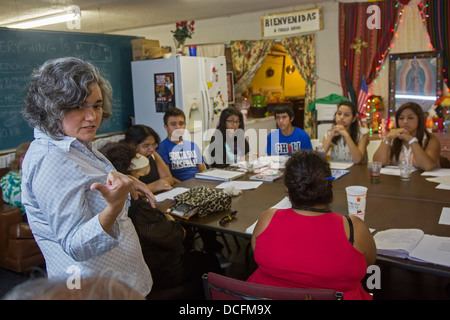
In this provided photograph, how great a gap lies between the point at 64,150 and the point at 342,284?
1.05 metres

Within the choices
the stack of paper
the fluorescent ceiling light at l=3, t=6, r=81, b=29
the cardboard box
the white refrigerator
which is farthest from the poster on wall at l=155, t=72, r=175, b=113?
the stack of paper

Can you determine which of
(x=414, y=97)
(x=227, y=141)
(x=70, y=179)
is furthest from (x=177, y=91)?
(x=70, y=179)

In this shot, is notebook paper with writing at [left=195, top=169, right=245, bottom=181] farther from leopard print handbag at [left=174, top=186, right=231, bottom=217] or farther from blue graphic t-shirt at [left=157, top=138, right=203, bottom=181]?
leopard print handbag at [left=174, top=186, right=231, bottom=217]

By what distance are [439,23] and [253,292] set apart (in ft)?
16.8

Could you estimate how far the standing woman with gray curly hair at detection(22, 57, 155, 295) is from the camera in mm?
1087

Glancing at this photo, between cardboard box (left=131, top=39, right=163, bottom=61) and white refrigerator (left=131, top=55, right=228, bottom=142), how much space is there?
0.12 m

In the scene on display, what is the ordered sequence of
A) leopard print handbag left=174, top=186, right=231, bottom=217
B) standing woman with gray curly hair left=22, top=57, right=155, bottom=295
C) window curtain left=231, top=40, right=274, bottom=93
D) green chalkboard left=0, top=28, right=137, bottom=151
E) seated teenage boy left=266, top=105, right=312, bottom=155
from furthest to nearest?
window curtain left=231, top=40, right=274, bottom=93 → green chalkboard left=0, top=28, right=137, bottom=151 → seated teenage boy left=266, top=105, right=312, bottom=155 → leopard print handbag left=174, top=186, right=231, bottom=217 → standing woman with gray curly hair left=22, top=57, right=155, bottom=295

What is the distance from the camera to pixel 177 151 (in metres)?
3.50

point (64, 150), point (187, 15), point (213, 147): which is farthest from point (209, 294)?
point (187, 15)

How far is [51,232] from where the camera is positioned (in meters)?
1.21

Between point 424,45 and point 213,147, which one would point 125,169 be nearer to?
point 213,147

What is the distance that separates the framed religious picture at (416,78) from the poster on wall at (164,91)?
10.3ft

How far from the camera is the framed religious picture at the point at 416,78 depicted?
16.8ft

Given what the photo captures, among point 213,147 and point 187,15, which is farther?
point 187,15
